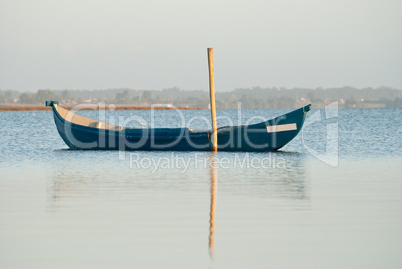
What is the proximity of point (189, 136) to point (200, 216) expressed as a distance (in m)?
17.9

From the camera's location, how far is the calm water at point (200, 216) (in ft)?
29.4

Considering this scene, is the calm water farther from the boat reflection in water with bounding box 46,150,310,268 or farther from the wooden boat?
the wooden boat

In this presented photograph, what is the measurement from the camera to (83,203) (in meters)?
14.0

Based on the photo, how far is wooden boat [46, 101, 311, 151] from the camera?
2922 cm

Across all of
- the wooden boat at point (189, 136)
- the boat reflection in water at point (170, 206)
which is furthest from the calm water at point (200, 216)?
the wooden boat at point (189, 136)

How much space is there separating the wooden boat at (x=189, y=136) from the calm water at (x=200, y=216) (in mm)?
5926

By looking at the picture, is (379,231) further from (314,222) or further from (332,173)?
(332,173)

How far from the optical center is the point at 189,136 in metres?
30.0

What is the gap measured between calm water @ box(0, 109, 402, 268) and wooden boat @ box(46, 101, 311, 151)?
5.93 metres

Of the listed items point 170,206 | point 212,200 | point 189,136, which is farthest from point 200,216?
point 189,136

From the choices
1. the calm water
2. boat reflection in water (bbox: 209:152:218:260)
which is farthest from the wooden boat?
the calm water

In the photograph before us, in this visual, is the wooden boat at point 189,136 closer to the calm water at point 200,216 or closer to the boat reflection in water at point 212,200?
the boat reflection in water at point 212,200

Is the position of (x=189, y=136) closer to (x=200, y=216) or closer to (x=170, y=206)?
(x=170, y=206)

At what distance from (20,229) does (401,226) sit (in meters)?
7.10
